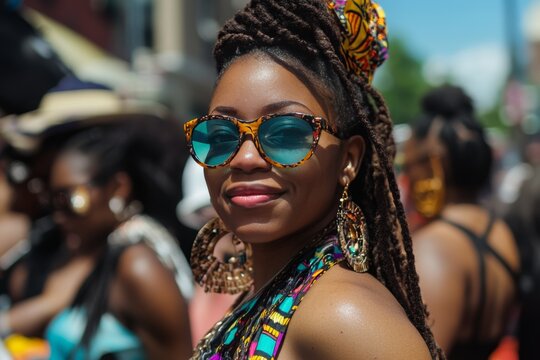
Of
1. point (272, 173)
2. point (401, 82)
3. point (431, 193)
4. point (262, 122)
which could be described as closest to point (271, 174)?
point (272, 173)

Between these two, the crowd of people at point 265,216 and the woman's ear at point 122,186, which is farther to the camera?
the woman's ear at point 122,186

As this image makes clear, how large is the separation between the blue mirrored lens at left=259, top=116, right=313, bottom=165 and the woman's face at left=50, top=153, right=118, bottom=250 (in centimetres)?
222

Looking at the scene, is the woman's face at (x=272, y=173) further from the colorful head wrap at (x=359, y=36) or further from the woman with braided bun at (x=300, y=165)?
the colorful head wrap at (x=359, y=36)

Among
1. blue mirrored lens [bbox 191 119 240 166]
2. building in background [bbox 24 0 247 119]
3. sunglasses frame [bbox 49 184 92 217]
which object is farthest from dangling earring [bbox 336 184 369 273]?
building in background [bbox 24 0 247 119]

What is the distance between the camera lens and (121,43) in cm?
1998

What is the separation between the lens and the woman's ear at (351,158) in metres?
1.77

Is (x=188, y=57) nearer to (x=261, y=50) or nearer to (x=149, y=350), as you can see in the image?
(x=149, y=350)

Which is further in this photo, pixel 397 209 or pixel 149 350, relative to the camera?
pixel 149 350

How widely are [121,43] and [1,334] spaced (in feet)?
55.3

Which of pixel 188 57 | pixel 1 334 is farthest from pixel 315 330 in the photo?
pixel 188 57

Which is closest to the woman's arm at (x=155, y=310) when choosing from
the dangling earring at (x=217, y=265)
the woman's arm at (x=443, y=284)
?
the woman's arm at (x=443, y=284)

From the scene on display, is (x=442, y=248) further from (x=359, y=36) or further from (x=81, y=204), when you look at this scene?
(x=359, y=36)

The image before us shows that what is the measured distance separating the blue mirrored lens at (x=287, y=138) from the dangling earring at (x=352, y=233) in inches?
5.9

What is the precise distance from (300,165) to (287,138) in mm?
63
